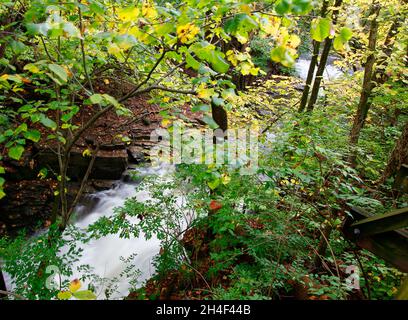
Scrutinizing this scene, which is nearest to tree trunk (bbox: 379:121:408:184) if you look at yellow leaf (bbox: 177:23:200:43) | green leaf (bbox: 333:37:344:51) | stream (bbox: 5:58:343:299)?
green leaf (bbox: 333:37:344:51)

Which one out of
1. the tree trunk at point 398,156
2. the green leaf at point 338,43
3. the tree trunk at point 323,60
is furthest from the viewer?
the tree trunk at point 323,60

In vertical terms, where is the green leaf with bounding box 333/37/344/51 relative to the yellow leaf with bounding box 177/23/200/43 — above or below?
below

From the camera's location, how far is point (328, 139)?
168 inches

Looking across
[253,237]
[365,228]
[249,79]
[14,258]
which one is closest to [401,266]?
[365,228]

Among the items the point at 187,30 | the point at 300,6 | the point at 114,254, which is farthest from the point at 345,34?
the point at 114,254

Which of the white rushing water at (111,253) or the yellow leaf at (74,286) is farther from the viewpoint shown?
the white rushing water at (111,253)

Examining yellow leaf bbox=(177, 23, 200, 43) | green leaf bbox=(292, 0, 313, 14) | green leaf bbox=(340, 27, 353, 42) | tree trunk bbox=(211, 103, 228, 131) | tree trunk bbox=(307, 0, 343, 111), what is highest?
tree trunk bbox=(307, 0, 343, 111)

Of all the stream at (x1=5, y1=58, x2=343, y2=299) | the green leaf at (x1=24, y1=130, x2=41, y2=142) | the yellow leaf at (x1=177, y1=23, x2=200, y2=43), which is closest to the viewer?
the yellow leaf at (x1=177, y1=23, x2=200, y2=43)

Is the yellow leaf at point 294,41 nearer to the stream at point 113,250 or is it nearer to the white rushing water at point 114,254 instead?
the stream at point 113,250

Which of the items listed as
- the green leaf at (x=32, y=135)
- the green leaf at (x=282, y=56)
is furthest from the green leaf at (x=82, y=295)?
the green leaf at (x=282, y=56)

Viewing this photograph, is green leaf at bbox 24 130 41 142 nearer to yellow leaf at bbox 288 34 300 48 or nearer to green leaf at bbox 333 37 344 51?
yellow leaf at bbox 288 34 300 48

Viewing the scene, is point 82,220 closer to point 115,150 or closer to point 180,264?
point 115,150

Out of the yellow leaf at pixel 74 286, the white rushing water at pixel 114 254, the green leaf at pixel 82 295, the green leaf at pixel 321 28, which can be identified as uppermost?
the green leaf at pixel 321 28
